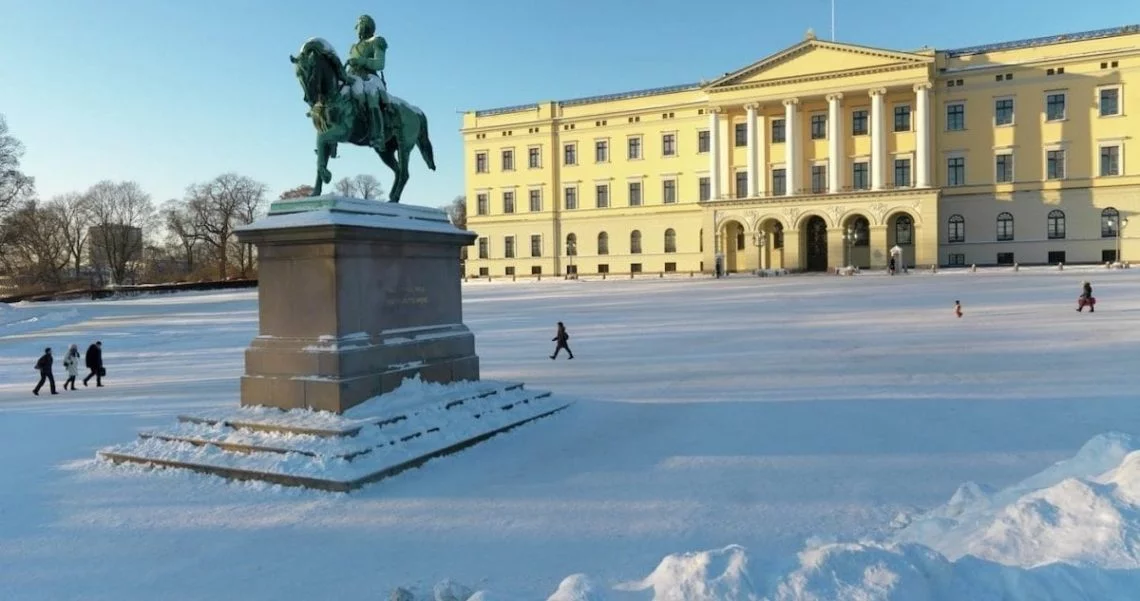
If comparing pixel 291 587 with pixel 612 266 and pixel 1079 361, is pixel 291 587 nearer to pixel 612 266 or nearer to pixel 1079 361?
pixel 1079 361

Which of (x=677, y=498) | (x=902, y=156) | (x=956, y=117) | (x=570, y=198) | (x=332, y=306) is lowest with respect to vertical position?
(x=677, y=498)

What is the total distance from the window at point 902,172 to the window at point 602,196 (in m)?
28.0

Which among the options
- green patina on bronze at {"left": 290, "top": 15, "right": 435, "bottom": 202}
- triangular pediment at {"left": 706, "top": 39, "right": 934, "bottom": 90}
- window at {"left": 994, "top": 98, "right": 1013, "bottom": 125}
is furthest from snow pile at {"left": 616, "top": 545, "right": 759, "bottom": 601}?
window at {"left": 994, "top": 98, "right": 1013, "bottom": 125}

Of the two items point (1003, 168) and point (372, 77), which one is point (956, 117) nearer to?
point (1003, 168)

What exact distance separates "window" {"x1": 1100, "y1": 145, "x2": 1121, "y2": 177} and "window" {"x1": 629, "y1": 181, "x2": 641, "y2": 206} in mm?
39434

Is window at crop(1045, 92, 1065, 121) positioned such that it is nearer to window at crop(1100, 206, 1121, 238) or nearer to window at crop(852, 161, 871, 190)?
window at crop(1100, 206, 1121, 238)

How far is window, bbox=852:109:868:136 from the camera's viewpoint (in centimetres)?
6550

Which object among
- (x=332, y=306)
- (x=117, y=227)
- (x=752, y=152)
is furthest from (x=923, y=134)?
(x=117, y=227)

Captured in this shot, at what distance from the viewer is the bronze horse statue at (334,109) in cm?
1020

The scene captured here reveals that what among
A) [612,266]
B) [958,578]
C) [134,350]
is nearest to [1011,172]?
[612,266]

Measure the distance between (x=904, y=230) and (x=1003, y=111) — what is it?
12574 mm

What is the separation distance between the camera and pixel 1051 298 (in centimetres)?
3073


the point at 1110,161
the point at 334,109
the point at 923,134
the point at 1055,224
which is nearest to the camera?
the point at 334,109

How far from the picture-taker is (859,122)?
215 feet
